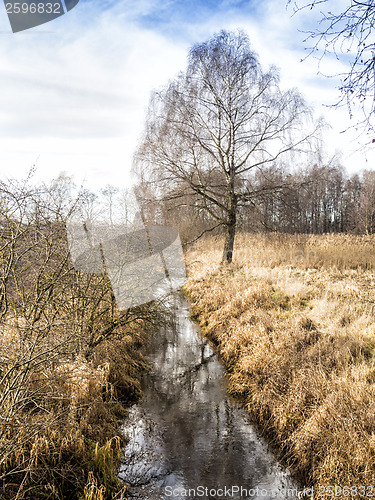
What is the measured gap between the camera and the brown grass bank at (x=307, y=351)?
12.2 feet

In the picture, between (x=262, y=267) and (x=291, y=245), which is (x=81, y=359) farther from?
(x=291, y=245)

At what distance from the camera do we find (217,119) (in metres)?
12.5

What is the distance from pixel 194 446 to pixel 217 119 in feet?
35.6

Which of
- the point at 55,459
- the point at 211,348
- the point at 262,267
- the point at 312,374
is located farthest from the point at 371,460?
the point at 262,267

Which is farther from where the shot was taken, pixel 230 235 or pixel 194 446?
pixel 230 235

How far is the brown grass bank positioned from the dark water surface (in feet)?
0.99

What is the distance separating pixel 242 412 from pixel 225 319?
3.13 meters

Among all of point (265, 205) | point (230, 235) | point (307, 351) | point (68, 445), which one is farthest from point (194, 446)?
point (265, 205)

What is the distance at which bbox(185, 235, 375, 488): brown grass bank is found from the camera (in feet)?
12.2

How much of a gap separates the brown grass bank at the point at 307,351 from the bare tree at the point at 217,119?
3697 mm

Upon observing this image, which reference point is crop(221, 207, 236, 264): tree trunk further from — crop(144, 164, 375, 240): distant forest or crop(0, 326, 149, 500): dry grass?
crop(0, 326, 149, 500): dry grass

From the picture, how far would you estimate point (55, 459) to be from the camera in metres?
3.71

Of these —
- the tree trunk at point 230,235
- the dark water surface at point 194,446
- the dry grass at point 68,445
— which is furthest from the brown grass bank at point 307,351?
the dry grass at point 68,445

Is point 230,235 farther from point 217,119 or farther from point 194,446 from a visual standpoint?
point 194,446
